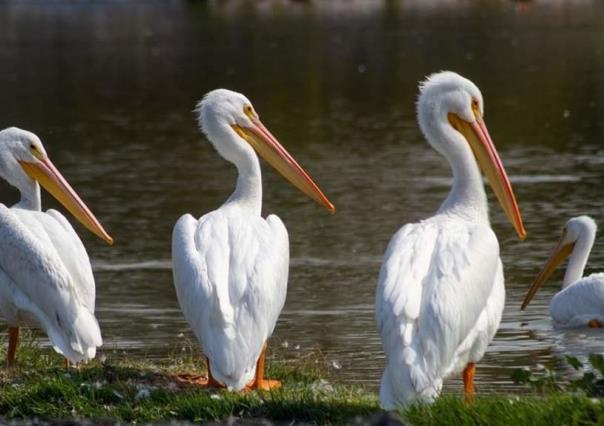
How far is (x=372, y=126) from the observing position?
24062mm

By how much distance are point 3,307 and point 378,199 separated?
8645mm

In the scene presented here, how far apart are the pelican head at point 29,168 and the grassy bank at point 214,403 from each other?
1.47m

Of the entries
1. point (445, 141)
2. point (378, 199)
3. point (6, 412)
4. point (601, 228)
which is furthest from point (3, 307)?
point (378, 199)

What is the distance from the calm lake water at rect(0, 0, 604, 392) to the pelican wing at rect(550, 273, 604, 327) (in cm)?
11

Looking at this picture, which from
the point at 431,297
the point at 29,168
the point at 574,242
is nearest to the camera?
the point at 431,297

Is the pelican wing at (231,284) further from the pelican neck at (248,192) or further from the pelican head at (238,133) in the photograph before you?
the pelican head at (238,133)

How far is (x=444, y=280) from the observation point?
6598 mm

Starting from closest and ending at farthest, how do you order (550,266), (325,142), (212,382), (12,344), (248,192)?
1. (212,382)
2. (12,344)
3. (248,192)
4. (550,266)
5. (325,142)

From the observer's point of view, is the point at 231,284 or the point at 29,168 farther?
the point at 29,168

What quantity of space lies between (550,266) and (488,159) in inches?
133

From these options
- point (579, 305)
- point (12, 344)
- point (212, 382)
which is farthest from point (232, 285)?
point (579, 305)

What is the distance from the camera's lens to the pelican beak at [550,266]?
10773mm

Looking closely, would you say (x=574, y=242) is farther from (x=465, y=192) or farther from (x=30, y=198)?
(x=30, y=198)

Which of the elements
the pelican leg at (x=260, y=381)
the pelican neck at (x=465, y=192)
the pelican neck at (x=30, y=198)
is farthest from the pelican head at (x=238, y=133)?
the pelican leg at (x=260, y=381)
